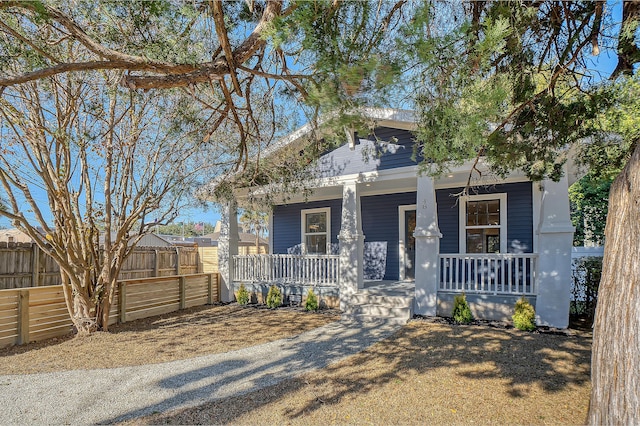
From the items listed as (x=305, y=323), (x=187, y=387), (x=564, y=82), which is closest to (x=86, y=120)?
(x=187, y=387)

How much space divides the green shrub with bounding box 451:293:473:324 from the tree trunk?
434cm

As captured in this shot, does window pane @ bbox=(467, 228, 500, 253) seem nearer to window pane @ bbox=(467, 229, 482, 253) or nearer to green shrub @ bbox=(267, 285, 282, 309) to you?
window pane @ bbox=(467, 229, 482, 253)

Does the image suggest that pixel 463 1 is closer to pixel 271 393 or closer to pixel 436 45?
pixel 436 45

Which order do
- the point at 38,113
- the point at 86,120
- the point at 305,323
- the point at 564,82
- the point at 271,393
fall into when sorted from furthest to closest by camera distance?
the point at 305,323 → the point at 86,120 → the point at 38,113 → the point at 564,82 → the point at 271,393

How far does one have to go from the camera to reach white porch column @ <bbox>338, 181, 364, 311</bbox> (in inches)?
314

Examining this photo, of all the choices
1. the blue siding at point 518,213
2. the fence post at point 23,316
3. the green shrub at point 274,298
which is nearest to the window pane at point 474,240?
the blue siding at point 518,213

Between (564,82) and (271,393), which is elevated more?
(564,82)

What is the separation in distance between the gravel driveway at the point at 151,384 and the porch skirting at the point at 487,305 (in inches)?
90.8

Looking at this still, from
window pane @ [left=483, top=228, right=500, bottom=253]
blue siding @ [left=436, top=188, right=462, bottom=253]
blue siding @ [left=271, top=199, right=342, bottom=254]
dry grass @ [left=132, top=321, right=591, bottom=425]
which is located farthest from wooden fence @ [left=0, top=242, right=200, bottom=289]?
window pane @ [left=483, top=228, right=500, bottom=253]

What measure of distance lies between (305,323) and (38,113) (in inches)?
238

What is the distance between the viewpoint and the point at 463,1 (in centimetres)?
401

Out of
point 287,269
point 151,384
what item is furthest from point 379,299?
point 151,384

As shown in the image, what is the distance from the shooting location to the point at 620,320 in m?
2.41

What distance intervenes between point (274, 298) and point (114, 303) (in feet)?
12.0
